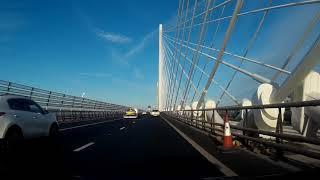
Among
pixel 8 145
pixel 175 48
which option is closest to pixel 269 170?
pixel 8 145

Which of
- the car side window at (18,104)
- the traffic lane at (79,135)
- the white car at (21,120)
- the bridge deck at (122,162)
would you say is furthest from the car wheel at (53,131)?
the car side window at (18,104)

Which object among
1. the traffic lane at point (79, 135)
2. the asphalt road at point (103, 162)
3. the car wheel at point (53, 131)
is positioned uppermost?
the car wheel at point (53, 131)

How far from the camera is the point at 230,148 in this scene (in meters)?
12.1

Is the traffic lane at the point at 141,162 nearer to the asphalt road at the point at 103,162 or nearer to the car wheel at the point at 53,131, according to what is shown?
the asphalt road at the point at 103,162

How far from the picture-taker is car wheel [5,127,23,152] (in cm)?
1082

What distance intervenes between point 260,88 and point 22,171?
26.5 feet

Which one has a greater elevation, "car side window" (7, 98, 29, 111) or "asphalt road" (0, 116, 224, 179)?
"car side window" (7, 98, 29, 111)

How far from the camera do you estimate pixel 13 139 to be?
11203 mm

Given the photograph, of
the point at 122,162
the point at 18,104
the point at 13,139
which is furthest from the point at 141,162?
the point at 18,104

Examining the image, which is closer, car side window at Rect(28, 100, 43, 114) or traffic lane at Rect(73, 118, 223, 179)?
traffic lane at Rect(73, 118, 223, 179)

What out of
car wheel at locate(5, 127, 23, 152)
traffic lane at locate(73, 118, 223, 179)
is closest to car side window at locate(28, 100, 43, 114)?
car wheel at locate(5, 127, 23, 152)

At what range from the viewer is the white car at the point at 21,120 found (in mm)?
11000

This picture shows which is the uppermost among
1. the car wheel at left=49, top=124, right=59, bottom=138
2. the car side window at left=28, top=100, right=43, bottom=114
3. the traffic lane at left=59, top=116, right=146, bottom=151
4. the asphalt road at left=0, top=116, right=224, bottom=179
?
the car side window at left=28, top=100, right=43, bottom=114

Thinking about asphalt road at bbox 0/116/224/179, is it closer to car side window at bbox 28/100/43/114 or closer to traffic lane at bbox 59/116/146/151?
traffic lane at bbox 59/116/146/151
